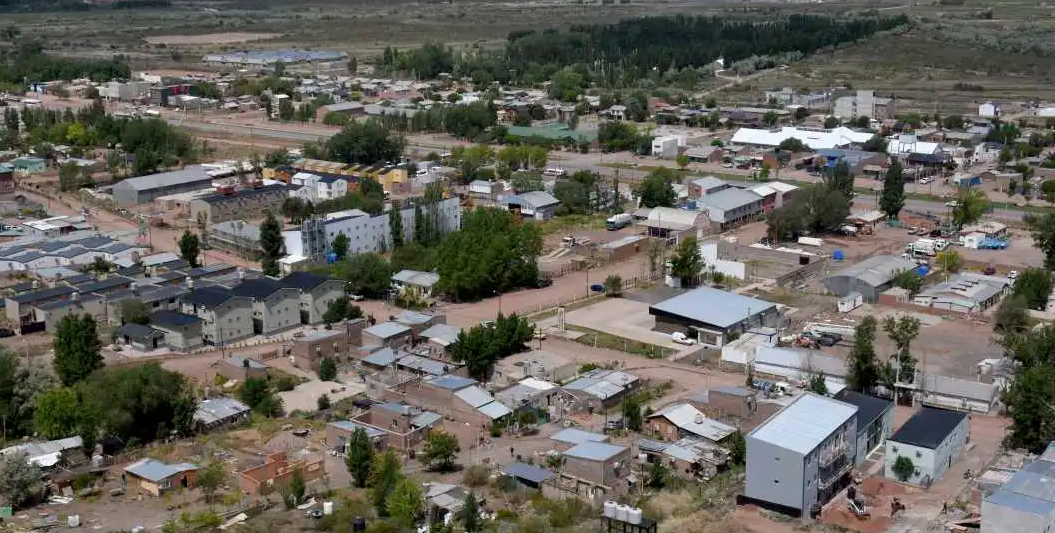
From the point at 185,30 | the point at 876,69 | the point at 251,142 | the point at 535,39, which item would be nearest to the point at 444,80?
the point at 535,39

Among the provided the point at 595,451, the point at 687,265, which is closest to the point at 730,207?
the point at 687,265

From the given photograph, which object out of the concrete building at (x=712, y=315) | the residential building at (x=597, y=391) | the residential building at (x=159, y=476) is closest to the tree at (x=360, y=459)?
the residential building at (x=159, y=476)

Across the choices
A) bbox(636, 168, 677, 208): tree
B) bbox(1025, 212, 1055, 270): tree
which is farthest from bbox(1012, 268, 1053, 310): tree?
bbox(636, 168, 677, 208): tree

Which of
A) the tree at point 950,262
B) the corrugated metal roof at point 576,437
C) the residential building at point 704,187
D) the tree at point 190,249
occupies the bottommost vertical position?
the tree at point 950,262

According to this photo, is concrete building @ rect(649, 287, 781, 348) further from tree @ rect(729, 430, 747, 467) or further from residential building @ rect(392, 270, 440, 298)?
tree @ rect(729, 430, 747, 467)

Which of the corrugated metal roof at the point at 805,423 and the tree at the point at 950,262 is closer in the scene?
the corrugated metal roof at the point at 805,423

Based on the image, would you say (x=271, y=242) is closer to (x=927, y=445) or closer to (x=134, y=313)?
(x=134, y=313)

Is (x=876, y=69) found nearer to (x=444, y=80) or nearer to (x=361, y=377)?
(x=444, y=80)

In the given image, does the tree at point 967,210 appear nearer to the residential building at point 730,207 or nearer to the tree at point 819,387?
the residential building at point 730,207
